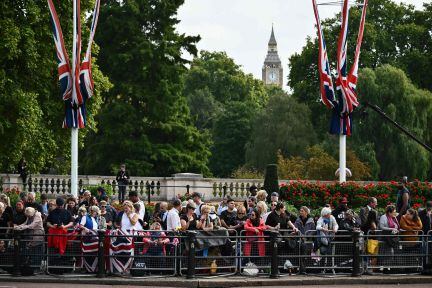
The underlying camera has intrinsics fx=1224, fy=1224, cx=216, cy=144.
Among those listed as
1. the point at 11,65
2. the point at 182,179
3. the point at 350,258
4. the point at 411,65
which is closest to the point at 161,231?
the point at 350,258

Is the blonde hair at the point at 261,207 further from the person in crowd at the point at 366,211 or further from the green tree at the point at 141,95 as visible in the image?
the green tree at the point at 141,95

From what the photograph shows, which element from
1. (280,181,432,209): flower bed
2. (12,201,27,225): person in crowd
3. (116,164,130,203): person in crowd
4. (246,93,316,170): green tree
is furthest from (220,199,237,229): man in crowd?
(246,93,316,170): green tree

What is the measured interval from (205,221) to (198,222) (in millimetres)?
181

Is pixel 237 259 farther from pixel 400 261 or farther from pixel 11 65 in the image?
pixel 11 65

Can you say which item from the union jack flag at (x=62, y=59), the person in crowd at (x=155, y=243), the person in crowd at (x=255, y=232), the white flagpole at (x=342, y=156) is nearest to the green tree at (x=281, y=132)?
the white flagpole at (x=342, y=156)

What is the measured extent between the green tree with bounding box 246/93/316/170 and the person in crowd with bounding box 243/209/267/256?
50474 millimetres

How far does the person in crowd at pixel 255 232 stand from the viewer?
89.2ft

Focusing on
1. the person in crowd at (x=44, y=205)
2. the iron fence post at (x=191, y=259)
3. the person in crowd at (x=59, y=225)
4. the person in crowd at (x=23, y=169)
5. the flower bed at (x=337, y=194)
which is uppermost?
the person in crowd at (x=23, y=169)

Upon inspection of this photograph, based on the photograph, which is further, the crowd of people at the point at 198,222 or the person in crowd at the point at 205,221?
the person in crowd at the point at 205,221

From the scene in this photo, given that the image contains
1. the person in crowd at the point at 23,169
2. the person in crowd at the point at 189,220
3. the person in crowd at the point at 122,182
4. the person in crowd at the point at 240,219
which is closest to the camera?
the person in crowd at the point at 189,220

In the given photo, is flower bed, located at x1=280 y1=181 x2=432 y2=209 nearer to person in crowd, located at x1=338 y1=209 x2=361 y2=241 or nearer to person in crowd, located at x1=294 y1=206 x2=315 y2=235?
person in crowd, located at x1=338 y1=209 x2=361 y2=241

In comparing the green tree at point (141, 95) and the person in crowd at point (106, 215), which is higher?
the green tree at point (141, 95)

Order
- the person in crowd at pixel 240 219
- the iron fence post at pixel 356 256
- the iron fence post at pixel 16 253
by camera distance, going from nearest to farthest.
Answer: the iron fence post at pixel 16 253 < the iron fence post at pixel 356 256 < the person in crowd at pixel 240 219

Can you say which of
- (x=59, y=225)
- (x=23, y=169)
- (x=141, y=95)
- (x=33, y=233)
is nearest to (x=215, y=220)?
(x=59, y=225)
